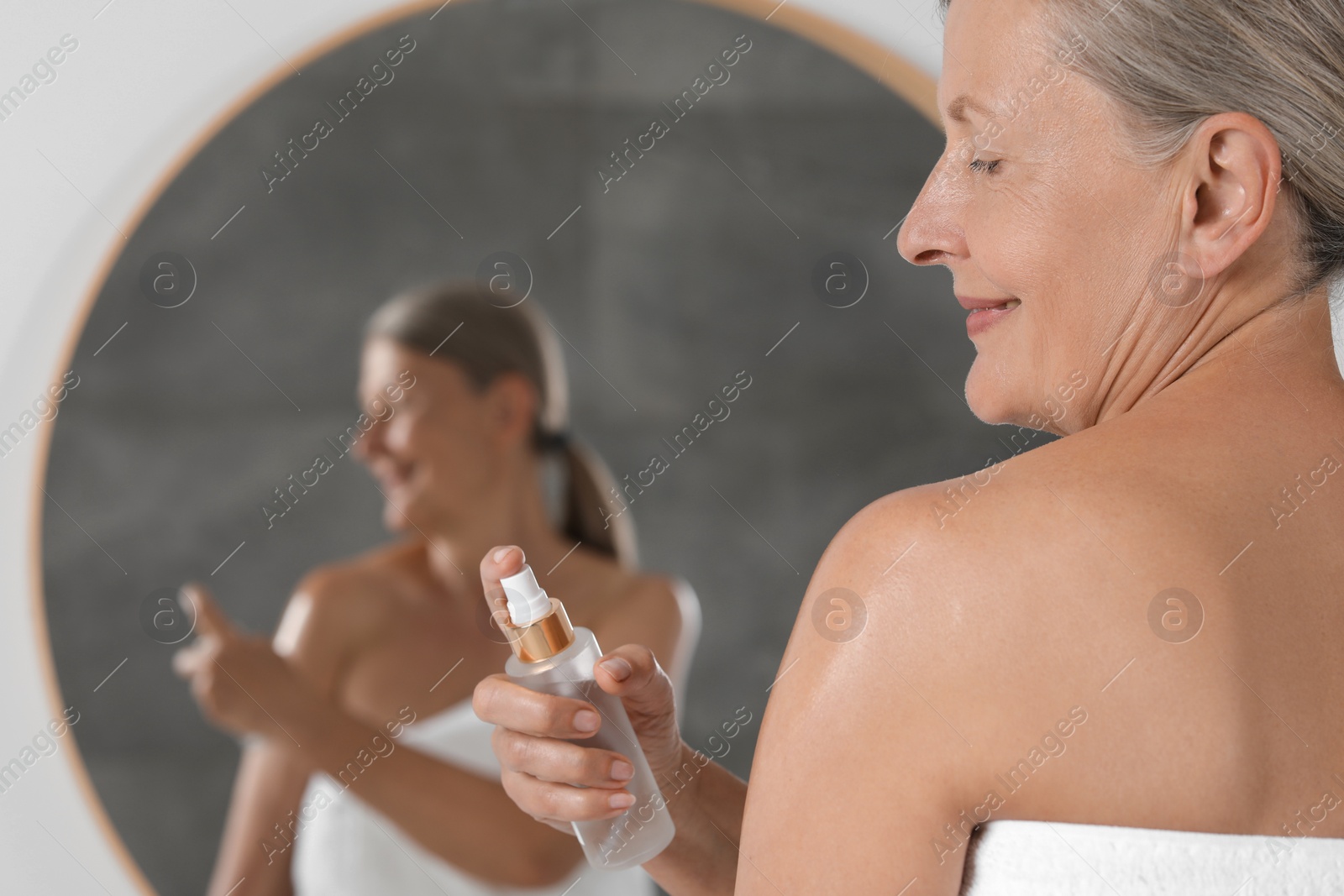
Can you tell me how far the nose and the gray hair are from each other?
0.06 m

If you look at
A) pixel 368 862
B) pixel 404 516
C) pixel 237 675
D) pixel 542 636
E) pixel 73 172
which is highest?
pixel 73 172

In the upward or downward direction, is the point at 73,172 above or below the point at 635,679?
above

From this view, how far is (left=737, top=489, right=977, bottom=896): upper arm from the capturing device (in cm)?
25

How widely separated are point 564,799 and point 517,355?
0.79m

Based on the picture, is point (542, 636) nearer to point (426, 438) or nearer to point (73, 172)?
point (73, 172)

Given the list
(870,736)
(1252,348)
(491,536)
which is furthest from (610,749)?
(491,536)

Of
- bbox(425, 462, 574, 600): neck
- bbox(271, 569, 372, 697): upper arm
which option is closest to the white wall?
bbox(271, 569, 372, 697): upper arm

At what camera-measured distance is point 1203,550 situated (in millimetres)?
257

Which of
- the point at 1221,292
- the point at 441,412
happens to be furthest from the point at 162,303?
the point at 1221,292

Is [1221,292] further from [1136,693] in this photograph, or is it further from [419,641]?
Answer: [419,641]

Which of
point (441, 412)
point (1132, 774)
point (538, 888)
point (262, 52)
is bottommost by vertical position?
point (538, 888)

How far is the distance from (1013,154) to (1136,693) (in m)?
0.17

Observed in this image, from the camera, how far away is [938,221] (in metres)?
0.36

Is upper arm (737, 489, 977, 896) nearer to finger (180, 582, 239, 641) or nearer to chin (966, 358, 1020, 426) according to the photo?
chin (966, 358, 1020, 426)
